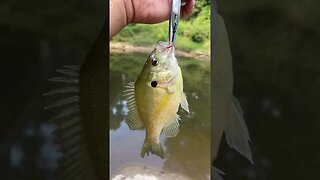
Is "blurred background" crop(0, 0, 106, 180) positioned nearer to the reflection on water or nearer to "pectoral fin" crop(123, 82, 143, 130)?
"pectoral fin" crop(123, 82, 143, 130)

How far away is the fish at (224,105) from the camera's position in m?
1.03

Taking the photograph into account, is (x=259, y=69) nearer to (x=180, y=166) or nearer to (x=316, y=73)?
(x=316, y=73)

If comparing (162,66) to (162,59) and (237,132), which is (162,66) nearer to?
(162,59)

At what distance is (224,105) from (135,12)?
0.39 metres

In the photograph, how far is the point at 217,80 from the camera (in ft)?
3.40

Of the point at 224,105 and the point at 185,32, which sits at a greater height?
the point at 185,32

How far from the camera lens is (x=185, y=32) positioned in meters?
2.75

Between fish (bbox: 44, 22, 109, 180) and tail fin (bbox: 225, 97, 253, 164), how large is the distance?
1.07 ft

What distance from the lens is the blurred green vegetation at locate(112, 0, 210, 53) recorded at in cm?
164

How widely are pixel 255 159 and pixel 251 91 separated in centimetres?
18

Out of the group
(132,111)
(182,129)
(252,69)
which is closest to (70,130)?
(132,111)

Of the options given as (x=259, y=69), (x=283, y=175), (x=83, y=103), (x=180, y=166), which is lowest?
(x=180, y=166)

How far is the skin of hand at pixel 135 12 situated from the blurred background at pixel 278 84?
0.66 feet

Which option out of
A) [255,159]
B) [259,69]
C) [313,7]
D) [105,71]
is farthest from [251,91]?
[105,71]
